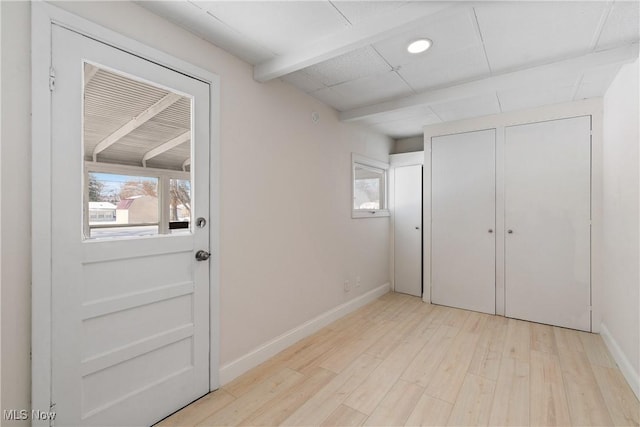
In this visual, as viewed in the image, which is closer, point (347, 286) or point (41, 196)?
point (41, 196)

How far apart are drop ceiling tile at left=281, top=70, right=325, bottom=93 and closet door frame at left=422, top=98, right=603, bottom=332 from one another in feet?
5.86

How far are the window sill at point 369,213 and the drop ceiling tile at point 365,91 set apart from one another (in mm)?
1262

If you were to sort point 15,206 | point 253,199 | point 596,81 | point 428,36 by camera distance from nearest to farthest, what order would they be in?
1. point 15,206
2. point 428,36
3. point 253,199
4. point 596,81

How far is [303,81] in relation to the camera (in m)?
2.61

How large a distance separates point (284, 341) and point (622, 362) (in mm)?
2607

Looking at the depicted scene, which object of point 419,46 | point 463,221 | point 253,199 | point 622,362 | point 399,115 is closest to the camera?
point 419,46

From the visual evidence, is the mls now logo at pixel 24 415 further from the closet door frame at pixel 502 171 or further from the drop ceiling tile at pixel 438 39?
the closet door frame at pixel 502 171

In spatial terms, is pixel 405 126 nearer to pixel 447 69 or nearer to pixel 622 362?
pixel 447 69

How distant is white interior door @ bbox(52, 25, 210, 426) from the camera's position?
4.56ft

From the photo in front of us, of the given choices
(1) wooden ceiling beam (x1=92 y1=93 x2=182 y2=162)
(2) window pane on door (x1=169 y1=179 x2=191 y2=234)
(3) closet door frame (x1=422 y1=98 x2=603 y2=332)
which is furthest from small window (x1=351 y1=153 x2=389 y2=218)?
(1) wooden ceiling beam (x1=92 y1=93 x2=182 y2=162)

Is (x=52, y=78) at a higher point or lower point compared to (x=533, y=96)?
lower

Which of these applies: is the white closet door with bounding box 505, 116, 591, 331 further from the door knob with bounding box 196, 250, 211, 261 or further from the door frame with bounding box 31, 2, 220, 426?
the door frame with bounding box 31, 2, 220, 426

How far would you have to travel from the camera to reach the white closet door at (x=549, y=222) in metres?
2.93

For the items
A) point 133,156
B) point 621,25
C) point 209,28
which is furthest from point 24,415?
point 621,25
